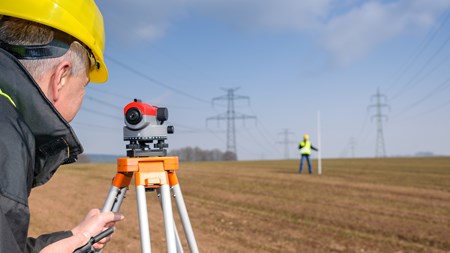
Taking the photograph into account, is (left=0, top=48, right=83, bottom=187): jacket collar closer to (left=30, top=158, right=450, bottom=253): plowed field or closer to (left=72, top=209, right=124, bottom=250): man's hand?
(left=72, top=209, right=124, bottom=250): man's hand

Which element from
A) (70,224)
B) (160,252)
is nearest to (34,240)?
(160,252)

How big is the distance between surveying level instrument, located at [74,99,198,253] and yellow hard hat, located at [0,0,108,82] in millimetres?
643

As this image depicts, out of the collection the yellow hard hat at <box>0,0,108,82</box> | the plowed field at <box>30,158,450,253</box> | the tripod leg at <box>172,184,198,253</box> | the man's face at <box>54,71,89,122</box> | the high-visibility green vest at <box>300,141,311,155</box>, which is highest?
the high-visibility green vest at <box>300,141,311,155</box>

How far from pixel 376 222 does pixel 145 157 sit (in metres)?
6.15

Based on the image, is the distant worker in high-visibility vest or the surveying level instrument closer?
the surveying level instrument

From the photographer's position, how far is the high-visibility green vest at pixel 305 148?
20595 mm

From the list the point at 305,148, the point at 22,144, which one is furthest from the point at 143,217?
the point at 305,148

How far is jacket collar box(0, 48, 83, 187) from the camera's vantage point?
1079 mm

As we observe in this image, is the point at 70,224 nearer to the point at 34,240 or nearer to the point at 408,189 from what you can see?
the point at 34,240

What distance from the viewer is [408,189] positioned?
1230 cm

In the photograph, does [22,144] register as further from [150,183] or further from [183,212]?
[183,212]

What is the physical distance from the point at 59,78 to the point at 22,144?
0.35 m

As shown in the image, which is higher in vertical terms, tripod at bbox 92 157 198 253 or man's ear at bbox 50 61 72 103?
man's ear at bbox 50 61 72 103

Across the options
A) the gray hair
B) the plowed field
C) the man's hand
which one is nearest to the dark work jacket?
the gray hair
